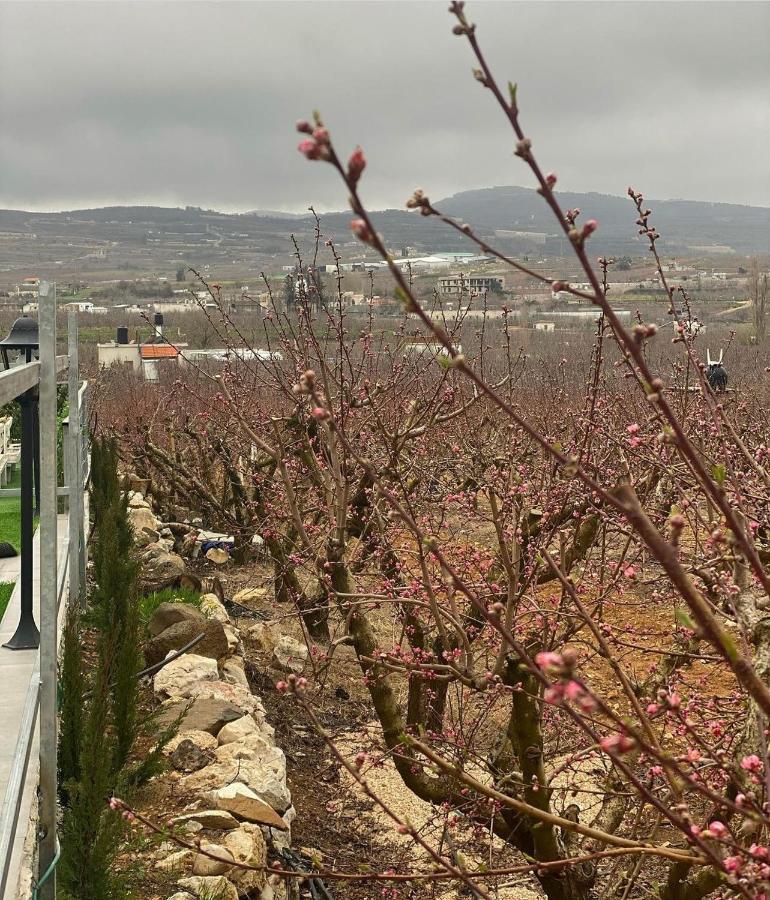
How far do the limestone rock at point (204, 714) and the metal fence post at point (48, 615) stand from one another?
76.1 inches

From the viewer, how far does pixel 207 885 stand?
380 centimetres

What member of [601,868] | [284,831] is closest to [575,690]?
[284,831]

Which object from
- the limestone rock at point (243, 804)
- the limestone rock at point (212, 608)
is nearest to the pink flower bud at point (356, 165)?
the limestone rock at point (243, 804)

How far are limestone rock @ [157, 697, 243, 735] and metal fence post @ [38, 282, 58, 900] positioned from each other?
193cm

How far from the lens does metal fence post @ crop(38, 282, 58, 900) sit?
327 cm

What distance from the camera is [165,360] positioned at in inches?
1613

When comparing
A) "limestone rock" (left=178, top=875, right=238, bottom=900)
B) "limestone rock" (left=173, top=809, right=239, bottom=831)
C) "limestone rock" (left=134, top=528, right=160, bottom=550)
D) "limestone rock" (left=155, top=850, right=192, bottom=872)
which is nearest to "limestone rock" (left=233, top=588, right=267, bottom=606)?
"limestone rock" (left=134, top=528, right=160, bottom=550)

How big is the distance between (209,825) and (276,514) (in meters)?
4.97

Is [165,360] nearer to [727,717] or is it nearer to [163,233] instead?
[727,717]

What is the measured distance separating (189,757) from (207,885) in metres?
1.45

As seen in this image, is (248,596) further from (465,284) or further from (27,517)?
(27,517)

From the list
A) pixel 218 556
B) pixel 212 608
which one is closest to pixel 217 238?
pixel 218 556

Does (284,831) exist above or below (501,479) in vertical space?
→ below

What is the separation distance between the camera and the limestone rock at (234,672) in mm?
7121
